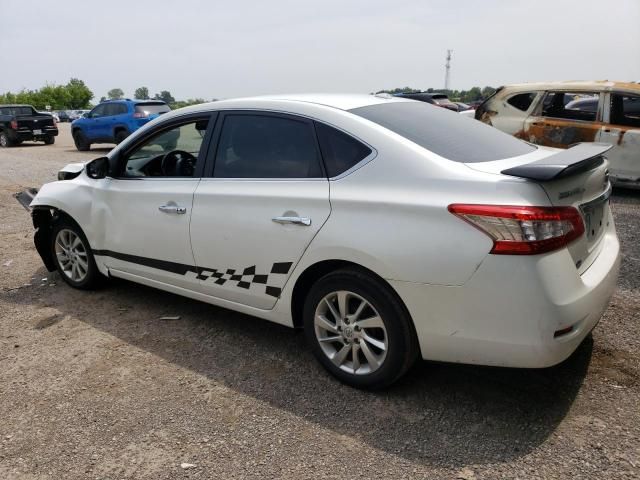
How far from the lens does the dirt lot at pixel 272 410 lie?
8.15 ft

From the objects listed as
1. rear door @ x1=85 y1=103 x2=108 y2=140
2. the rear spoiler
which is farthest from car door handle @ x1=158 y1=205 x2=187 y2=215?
rear door @ x1=85 y1=103 x2=108 y2=140

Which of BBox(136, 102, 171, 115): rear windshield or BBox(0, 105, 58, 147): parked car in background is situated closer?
BBox(136, 102, 171, 115): rear windshield

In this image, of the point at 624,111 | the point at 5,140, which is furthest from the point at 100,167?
the point at 5,140

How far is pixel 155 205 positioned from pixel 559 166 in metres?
2.63

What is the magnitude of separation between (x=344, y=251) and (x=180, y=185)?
4.80 ft

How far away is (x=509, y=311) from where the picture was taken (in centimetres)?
244

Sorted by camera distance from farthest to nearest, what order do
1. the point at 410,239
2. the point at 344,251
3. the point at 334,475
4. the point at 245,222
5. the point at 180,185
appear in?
1. the point at 180,185
2. the point at 245,222
3. the point at 344,251
4. the point at 410,239
5. the point at 334,475

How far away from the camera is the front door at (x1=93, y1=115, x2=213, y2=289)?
368 centimetres

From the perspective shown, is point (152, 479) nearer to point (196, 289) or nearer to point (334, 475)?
point (334, 475)

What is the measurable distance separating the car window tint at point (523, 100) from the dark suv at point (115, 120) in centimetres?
1054

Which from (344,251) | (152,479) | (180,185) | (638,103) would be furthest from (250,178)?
(638,103)

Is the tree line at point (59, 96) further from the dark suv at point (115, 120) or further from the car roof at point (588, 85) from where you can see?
the car roof at point (588, 85)

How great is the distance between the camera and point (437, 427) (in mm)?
2709

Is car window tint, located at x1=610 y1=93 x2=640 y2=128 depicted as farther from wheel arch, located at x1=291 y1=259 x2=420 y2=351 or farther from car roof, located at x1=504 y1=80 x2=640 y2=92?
wheel arch, located at x1=291 y1=259 x2=420 y2=351
